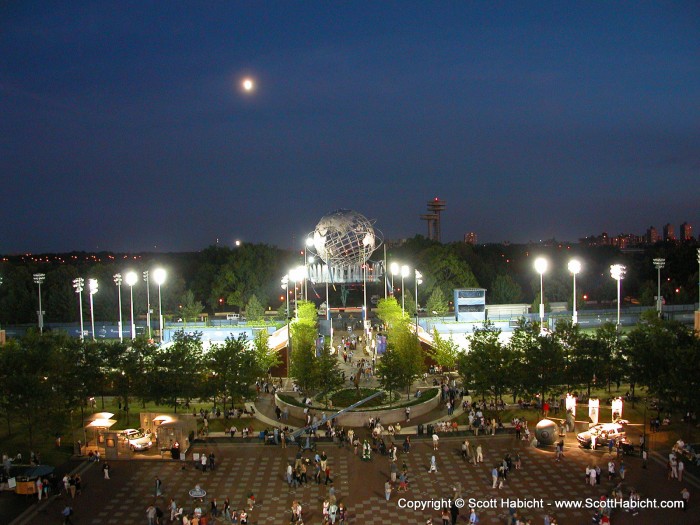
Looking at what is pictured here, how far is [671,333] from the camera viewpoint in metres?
32.8

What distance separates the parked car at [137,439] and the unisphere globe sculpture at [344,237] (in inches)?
1545

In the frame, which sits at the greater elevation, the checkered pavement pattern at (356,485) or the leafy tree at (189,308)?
the leafy tree at (189,308)

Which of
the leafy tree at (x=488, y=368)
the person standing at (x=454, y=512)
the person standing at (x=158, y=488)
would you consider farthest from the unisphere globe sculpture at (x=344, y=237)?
the person standing at (x=454, y=512)

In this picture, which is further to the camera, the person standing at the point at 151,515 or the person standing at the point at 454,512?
the person standing at the point at 151,515

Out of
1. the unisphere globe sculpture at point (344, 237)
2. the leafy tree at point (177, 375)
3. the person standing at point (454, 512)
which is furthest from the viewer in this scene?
the unisphere globe sculpture at point (344, 237)

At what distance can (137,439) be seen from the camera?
29.6 m

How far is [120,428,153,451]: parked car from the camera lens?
29.3 metres

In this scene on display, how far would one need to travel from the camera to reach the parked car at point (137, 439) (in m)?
29.3

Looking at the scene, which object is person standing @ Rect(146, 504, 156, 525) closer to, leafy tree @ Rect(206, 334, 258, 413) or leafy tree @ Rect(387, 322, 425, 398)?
leafy tree @ Rect(206, 334, 258, 413)

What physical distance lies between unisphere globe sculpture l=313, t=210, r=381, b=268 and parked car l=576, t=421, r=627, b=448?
132 feet

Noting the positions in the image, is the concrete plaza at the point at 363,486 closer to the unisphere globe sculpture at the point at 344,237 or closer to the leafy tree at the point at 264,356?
the leafy tree at the point at 264,356

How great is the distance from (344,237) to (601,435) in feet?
139

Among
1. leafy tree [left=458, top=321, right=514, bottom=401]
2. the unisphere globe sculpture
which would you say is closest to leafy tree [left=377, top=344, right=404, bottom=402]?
leafy tree [left=458, top=321, right=514, bottom=401]

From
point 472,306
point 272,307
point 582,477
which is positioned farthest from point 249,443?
point 272,307
